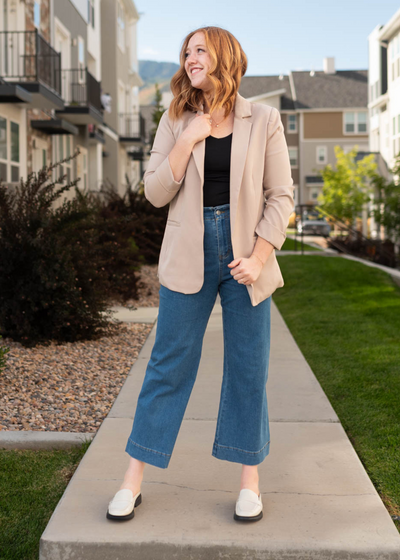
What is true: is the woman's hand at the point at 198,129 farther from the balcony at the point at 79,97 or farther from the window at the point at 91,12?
the window at the point at 91,12

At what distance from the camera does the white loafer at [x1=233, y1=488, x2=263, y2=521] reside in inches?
103

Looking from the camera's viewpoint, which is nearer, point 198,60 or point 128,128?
point 198,60

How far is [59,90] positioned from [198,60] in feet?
45.1

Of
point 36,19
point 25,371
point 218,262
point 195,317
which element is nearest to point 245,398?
point 195,317

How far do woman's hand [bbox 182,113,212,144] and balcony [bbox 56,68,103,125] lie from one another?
51.5ft

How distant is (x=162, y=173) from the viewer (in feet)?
8.29

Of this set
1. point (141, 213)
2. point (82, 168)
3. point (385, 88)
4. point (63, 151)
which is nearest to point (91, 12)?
point (82, 168)

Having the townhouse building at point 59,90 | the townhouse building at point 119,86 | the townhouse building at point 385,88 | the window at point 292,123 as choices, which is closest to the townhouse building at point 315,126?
the window at point 292,123

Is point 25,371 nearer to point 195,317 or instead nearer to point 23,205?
point 23,205

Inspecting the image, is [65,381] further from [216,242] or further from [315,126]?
[315,126]

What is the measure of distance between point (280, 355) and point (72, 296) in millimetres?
1963

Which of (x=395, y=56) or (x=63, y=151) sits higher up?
(x=395, y=56)

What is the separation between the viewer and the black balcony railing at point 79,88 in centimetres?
1822

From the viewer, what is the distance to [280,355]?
5.84m
